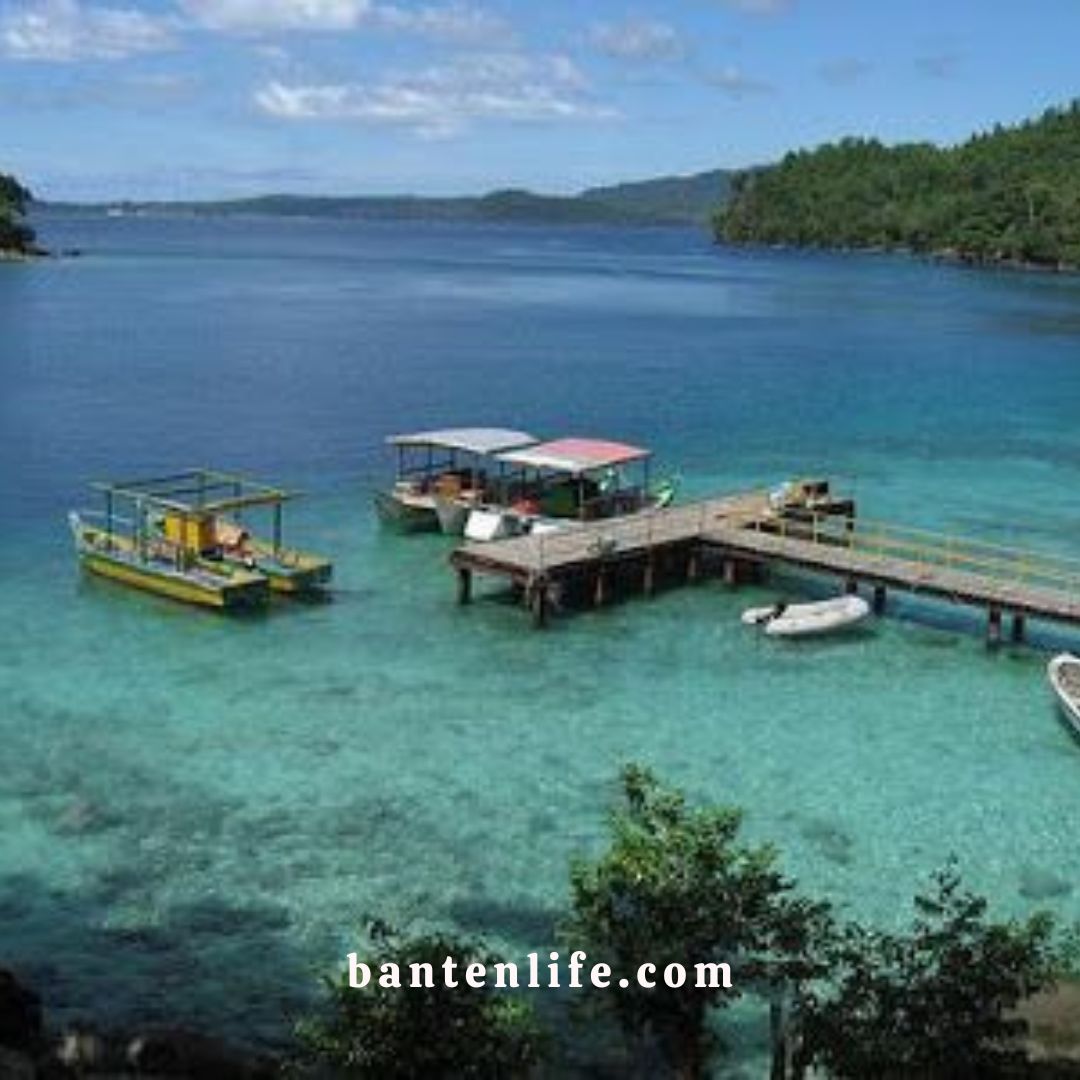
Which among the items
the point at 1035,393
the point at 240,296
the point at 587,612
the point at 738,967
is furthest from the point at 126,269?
the point at 738,967

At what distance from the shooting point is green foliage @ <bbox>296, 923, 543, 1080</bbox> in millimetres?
12156

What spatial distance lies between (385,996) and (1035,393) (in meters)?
81.5

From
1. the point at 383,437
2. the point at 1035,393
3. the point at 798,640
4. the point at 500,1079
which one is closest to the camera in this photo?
the point at 500,1079

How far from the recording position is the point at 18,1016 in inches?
709

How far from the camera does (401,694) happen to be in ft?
111

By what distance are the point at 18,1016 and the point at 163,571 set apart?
2308 centimetres

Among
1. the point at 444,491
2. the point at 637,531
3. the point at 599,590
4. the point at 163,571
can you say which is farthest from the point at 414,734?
the point at 444,491

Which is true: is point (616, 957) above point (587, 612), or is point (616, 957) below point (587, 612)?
above

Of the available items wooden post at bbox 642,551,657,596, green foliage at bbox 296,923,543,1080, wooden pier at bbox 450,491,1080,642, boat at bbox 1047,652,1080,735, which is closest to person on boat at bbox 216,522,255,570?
wooden pier at bbox 450,491,1080,642

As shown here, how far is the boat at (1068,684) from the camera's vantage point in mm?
31594

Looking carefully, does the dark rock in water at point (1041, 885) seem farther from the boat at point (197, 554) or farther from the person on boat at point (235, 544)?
the person on boat at point (235, 544)

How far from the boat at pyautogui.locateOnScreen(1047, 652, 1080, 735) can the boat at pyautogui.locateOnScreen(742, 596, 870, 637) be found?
519cm

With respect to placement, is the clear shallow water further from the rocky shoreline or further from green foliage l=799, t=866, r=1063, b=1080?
green foliage l=799, t=866, r=1063, b=1080

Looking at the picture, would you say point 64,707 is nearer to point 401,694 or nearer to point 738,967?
point 401,694
